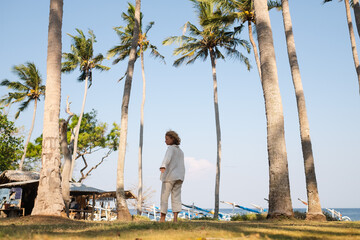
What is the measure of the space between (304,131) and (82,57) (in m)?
27.9

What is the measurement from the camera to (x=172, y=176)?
6.53 metres

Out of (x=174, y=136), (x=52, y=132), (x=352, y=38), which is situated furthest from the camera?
(x=352, y=38)

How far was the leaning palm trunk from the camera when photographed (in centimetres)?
1046

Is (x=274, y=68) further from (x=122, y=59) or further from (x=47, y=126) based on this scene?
(x=122, y=59)

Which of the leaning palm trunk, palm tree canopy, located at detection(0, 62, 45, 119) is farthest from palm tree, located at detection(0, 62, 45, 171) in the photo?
the leaning palm trunk

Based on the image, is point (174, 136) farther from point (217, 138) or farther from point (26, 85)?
point (26, 85)

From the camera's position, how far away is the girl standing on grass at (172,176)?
6520 mm

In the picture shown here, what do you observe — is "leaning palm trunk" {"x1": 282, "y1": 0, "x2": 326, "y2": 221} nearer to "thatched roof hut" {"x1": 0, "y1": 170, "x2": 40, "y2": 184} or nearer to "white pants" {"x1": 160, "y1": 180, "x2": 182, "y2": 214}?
"white pants" {"x1": 160, "y1": 180, "x2": 182, "y2": 214}

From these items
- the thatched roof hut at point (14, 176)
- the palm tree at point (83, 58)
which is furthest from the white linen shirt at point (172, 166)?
the palm tree at point (83, 58)

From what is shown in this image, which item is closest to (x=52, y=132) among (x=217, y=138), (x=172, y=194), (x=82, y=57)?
(x=172, y=194)

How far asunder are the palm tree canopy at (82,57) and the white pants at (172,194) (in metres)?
29.6

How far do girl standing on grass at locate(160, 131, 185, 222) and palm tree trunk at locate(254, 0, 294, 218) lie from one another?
221cm

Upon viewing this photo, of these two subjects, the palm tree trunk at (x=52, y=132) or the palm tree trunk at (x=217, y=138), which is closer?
the palm tree trunk at (x=52, y=132)

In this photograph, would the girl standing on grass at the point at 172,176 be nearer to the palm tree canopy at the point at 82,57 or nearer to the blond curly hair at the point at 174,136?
the blond curly hair at the point at 174,136
